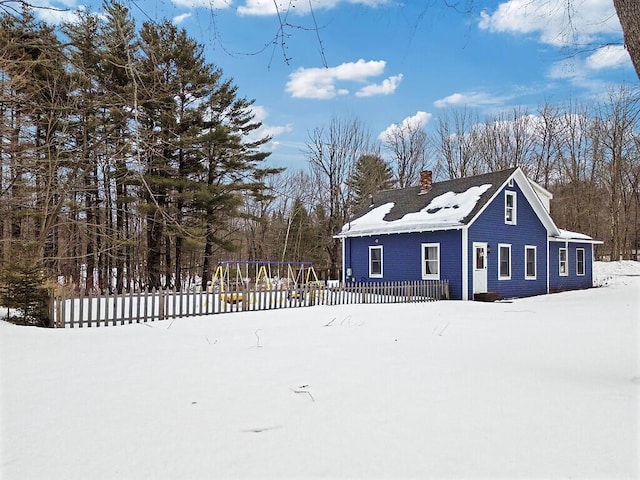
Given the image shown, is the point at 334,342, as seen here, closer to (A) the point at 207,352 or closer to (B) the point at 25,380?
(A) the point at 207,352

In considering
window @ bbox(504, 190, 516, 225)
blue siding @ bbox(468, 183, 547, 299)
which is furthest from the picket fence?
window @ bbox(504, 190, 516, 225)

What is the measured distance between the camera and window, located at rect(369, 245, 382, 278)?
765 inches

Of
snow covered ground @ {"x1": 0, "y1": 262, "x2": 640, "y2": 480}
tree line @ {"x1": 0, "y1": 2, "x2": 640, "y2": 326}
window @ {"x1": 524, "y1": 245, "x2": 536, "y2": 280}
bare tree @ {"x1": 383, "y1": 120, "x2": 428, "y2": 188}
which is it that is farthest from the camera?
bare tree @ {"x1": 383, "y1": 120, "x2": 428, "y2": 188}

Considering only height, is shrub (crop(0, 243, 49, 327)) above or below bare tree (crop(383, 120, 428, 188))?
below

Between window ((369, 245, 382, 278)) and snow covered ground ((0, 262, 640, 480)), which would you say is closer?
snow covered ground ((0, 262, 640, 480))

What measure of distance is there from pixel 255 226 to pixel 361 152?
9.20 metres

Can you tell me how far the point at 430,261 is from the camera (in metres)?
17.8

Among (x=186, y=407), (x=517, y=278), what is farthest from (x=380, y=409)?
(x=517, y=278)

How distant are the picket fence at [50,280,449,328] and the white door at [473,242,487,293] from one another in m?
1.23

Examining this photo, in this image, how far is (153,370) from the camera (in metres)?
5.02

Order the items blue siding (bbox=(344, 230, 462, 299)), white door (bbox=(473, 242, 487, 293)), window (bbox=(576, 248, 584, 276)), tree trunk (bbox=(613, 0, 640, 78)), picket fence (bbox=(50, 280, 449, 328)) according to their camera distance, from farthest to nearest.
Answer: window (bbox=(576, 248, 584, 276)), white door (bbox=(473, 242, 487, 293)), blue siding (bbox=(344, 230, 462, 299)), picket fence (bbox=(50, 280, 449, 328)), tree trunk (bbox=(613, 0, 640, 78))

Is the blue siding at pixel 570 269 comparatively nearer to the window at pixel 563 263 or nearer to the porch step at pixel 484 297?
the window at pixel 563 263

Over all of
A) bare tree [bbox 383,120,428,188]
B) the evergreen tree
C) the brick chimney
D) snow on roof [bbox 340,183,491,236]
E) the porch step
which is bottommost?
the porch step

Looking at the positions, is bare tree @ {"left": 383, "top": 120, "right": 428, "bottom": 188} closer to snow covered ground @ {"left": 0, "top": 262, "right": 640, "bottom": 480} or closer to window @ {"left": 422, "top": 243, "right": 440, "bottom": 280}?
window @ {"left": 422, "top": 243, "right": 440, "bottom": 280}
